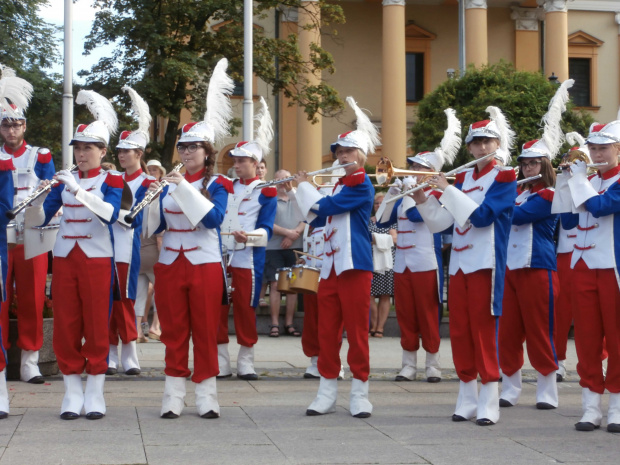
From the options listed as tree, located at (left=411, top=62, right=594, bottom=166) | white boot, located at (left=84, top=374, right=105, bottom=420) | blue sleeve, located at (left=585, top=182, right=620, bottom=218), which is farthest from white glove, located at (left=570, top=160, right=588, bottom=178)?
tree, located at (left=411, top=62, right=594, bottom=166)

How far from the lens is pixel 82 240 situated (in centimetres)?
804

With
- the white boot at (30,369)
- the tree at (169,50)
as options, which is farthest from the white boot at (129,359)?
the tree at (169,50)

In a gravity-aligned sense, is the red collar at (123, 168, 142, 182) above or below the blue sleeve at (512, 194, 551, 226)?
above

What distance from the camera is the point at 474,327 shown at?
26.5ft

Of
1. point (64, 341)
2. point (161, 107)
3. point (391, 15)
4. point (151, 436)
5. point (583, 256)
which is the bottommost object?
point (151, 436)

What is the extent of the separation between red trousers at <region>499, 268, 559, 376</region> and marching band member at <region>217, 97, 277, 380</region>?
2507 millimetres

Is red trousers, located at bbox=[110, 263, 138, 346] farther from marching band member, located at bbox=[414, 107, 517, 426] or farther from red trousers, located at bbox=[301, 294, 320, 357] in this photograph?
marching band member, located at bbox=[414, 107, 517, 426]

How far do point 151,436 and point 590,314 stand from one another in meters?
3.36

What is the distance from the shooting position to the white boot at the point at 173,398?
315 inches

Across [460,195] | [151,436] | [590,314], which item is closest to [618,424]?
[590,314]

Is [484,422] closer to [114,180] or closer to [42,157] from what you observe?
[114,180]

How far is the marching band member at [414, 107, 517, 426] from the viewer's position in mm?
8016

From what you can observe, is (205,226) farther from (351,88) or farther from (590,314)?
(351,88)

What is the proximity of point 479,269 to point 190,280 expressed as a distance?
7.25 ft
